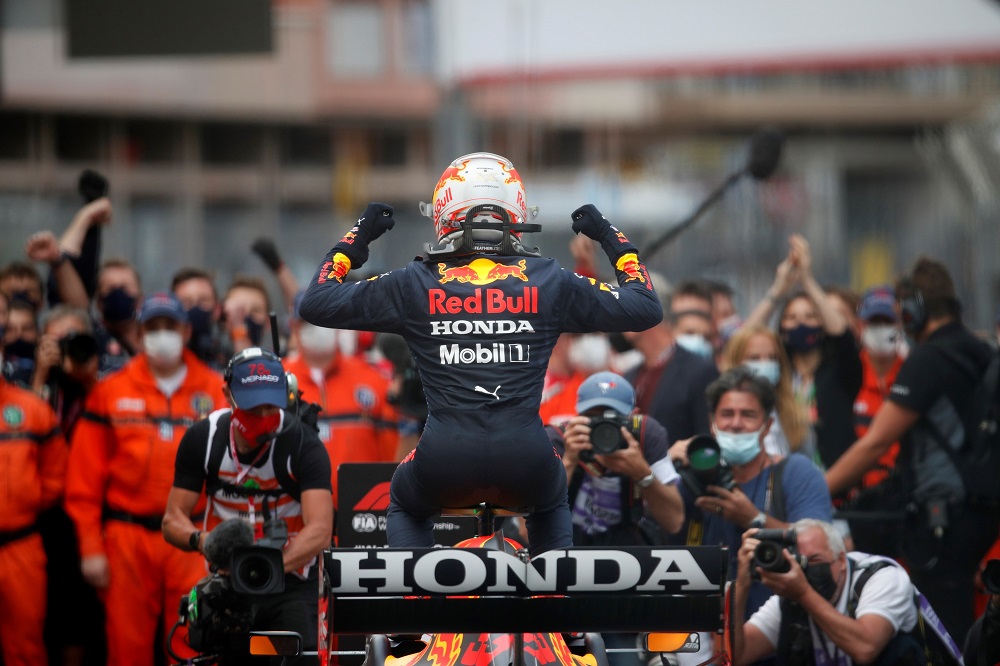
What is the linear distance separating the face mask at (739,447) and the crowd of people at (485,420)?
1cm

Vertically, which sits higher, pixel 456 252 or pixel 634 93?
pixel 634 93

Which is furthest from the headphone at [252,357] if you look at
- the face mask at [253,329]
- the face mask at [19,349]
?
the face mask at [19,349]

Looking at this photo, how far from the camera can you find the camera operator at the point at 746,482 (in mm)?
6641

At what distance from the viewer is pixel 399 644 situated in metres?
4.90

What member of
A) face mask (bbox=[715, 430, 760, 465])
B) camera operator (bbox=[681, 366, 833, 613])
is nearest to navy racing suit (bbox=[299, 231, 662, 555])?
camera operator (bbox=[681, 366, 833, 613])

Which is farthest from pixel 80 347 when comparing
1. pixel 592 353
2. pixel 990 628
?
pixel 990 628

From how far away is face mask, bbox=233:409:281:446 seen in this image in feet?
21.3

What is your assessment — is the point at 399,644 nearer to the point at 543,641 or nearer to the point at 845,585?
the point at 543,641

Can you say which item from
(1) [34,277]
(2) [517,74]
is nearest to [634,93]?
(2) [517,74]

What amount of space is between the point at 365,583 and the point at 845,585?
2.67m

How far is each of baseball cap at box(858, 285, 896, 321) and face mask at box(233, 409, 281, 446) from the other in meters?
3.96

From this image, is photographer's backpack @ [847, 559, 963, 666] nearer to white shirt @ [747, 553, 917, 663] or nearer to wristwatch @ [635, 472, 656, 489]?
white shirt @ [747, 553, 917, 663]

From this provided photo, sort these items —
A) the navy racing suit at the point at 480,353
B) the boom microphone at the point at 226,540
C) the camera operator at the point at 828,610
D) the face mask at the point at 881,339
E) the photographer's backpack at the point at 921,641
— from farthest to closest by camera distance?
the face mask at the point at 881,339 < the photographer's backpack at the point at 921,641 < the camera operator at the point at 828,610 < the boom microphone at the point at 226,540 < the navy racing suit at the point at 480,353

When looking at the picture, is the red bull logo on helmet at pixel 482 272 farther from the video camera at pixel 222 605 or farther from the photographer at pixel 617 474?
the photographer at pixel 617 474
